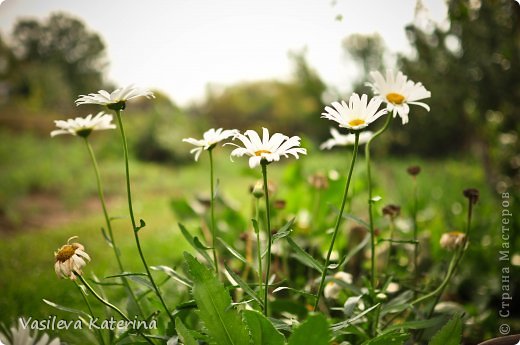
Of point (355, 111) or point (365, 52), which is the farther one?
point (365, 52)

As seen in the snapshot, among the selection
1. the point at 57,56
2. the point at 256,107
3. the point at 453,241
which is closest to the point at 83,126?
the point at 453,241

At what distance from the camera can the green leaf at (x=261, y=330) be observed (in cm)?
53


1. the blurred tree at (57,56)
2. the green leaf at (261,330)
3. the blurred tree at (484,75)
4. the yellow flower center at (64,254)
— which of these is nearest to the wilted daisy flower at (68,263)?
the yellow flower center at (64,254)

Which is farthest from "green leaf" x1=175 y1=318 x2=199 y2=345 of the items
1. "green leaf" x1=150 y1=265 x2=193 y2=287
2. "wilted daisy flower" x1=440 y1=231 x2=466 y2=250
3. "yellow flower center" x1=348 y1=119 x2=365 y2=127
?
"wilted daisy flower" x1=440 y1=231 x2=466 y2=250

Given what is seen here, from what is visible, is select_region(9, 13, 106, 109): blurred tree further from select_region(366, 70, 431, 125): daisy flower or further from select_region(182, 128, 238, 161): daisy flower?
select_region(366, 70, 431, 125): daisy flower

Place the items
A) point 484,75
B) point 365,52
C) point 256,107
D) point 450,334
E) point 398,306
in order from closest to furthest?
point 450,334, point 398,306, point 365,52, point 484,75, point 256,107

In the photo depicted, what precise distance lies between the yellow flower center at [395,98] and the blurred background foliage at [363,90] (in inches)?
21.7

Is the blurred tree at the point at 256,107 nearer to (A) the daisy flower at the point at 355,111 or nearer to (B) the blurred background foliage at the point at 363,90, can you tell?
(B) the blurred background foliage at the point at 363,90

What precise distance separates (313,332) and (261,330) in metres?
0.08

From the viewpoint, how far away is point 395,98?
22.4 inches

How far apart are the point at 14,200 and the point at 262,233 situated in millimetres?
1745

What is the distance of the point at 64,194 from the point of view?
2.72m

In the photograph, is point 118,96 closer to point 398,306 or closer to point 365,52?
point 398,306

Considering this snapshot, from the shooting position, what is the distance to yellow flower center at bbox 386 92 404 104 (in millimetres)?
568
